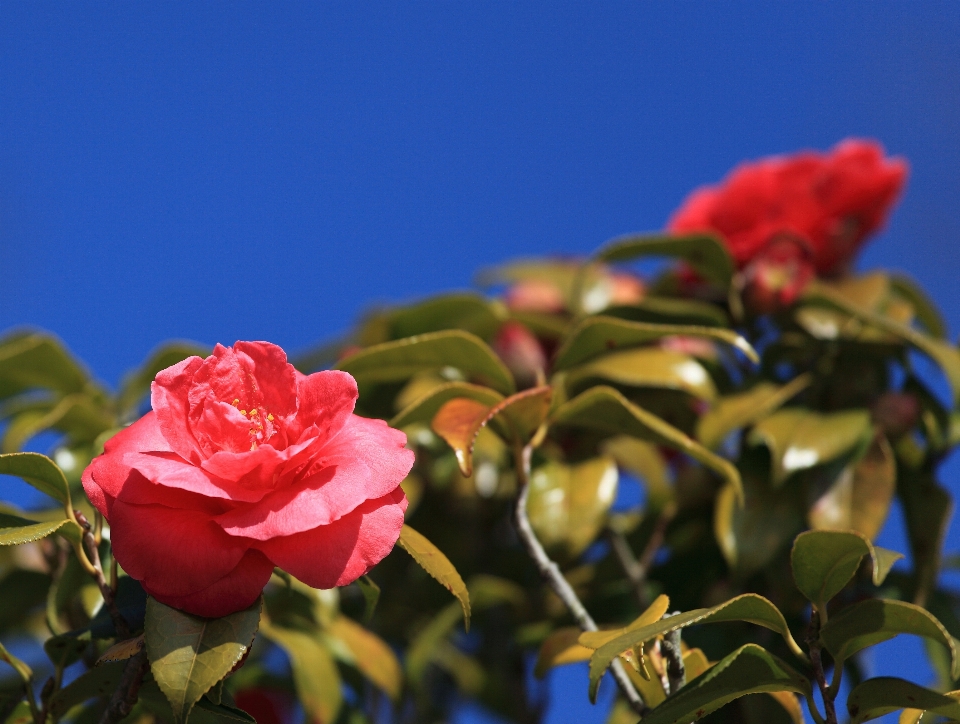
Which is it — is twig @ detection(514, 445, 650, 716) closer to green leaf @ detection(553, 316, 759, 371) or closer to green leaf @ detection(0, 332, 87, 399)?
green leaf @ detection(553, 316, 759, 371)

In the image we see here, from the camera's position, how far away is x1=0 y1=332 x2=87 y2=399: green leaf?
120 centimetres

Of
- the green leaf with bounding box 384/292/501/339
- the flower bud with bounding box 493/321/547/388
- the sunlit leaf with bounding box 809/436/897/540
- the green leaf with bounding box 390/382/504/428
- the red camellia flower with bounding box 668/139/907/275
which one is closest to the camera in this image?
the green leaf with bounding box 390/382/504/428

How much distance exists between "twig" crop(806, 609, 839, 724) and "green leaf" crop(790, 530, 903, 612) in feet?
0.06

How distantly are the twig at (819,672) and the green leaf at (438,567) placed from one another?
0.25 metres

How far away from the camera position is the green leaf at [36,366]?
1.20 metres

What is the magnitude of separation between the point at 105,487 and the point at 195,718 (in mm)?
189

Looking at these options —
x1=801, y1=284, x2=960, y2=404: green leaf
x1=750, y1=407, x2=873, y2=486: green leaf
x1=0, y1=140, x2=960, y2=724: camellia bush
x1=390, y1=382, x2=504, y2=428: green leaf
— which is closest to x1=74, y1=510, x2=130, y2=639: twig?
x1=0, y1=140, x2=960, y2=724: camellia bush

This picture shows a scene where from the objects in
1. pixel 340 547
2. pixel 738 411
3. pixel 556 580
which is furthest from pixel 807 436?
pixel 340 547

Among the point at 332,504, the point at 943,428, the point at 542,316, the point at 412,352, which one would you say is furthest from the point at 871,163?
the point at 332,504

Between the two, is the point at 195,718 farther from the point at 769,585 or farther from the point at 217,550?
the point at 769,585

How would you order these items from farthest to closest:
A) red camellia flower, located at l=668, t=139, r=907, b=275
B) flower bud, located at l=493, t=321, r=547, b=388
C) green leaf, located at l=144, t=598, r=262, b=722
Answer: red camellia flower, located at l=668, t=139, r=907, b=275, flower bud, located at l=493, t=321, r=547, b=388, green leaf, located at l=144, t=598, r=262, b=722

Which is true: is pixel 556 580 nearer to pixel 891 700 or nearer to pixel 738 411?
pixel 891 700

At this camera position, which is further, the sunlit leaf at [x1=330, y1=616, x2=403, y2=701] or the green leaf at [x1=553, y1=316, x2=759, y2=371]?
the sunlit leaf at [x1=330, y1=616, x2=403, y2=701]

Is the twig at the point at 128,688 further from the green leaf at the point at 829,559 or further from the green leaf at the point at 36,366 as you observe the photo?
the green leaf at the point at 36,366
